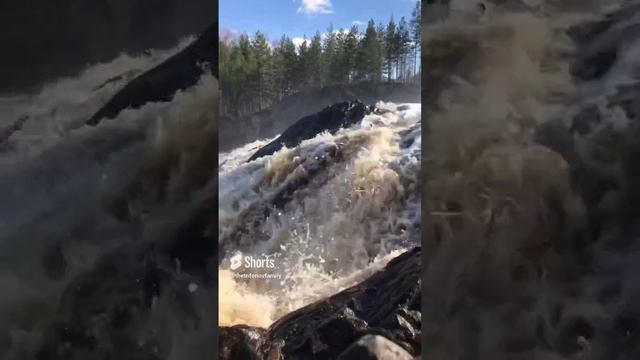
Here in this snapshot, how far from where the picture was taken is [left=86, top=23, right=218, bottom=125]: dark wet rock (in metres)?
2.27

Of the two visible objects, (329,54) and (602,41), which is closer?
(602,41)

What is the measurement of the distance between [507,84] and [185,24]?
3.72 feet

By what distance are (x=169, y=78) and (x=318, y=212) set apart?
712mm

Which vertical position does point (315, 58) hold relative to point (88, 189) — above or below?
above

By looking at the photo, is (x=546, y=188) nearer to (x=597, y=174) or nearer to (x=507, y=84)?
(x=597, y=174)

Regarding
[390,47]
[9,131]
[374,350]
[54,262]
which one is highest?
[390,47]

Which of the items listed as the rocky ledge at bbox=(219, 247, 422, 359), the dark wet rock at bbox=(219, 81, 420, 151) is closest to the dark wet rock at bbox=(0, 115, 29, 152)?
the dark wet rock at bbox=(219, 81, 420, 151)

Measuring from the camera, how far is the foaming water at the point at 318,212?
2.21 m

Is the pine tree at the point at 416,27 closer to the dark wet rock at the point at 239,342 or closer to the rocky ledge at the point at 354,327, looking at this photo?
the rocky ledge at the point at 354,327

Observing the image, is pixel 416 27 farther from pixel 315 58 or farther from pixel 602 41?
pixel 602 41

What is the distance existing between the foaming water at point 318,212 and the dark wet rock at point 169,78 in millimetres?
312

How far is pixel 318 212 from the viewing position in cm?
224

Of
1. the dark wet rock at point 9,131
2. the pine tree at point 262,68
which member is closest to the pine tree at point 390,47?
the pine tree at point 262,68

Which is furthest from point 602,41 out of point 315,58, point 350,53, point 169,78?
point 169,78
